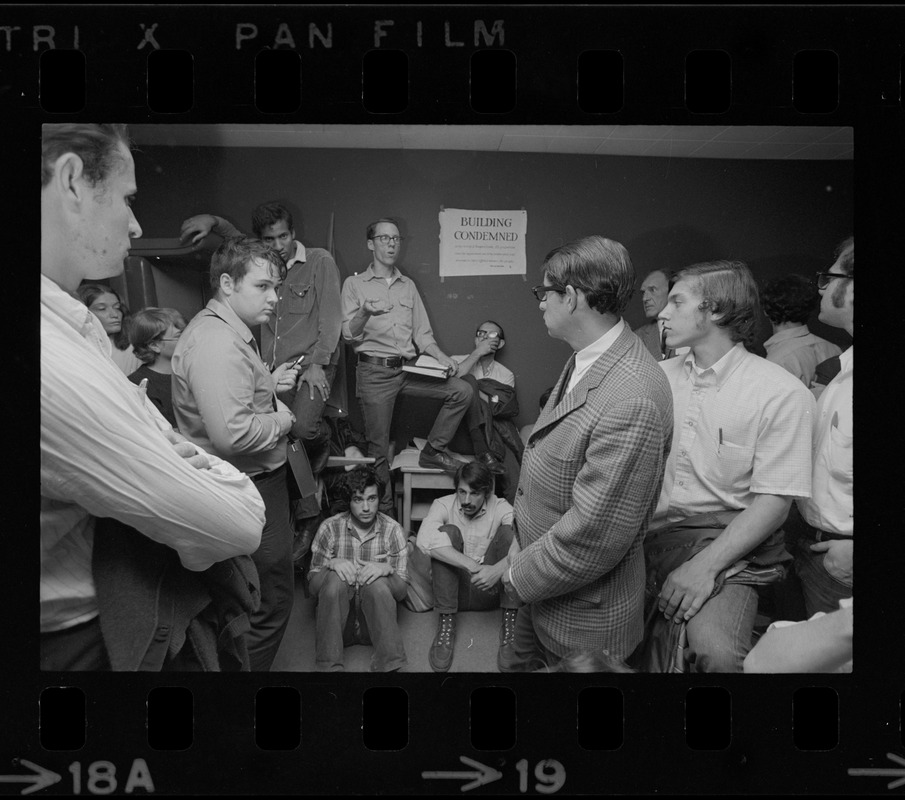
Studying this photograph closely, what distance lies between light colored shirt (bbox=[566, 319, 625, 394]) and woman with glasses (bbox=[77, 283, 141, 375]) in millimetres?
1238

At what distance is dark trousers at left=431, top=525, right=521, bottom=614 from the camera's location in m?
2.60

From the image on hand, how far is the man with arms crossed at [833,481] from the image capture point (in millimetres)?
2596

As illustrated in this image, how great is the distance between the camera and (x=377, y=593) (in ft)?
8.52

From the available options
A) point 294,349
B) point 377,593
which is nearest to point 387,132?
point 294,349

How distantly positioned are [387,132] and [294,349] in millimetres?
673

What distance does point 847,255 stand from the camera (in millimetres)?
2596

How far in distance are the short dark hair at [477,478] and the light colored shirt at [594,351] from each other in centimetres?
34

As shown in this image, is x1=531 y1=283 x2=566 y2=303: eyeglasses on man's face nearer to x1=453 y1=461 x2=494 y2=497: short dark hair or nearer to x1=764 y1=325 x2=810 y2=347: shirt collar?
x1=453 y1=461 x2=494 y2=497: short dark hair

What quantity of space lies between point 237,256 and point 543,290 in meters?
0.88
